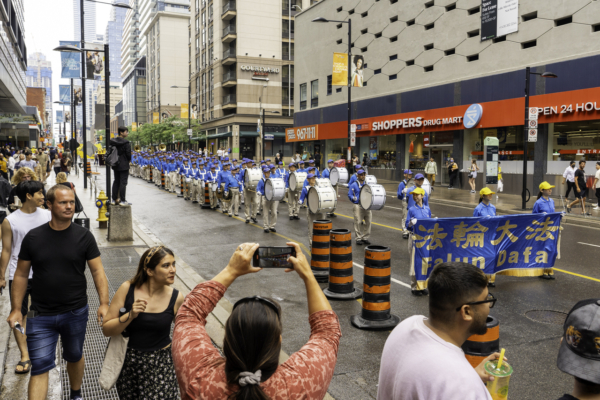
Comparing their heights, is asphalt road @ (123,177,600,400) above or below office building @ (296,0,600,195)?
below

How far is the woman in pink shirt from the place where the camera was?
1904 millimetres

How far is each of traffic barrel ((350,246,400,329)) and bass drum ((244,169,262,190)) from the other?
11.1 meters

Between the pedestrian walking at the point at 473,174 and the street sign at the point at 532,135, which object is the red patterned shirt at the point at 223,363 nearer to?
the street sign at the point at 532,135

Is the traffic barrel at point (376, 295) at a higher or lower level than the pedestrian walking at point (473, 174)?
lower

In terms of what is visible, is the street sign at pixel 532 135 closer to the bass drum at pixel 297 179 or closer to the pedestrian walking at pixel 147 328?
the bass drum at pixel 297 179

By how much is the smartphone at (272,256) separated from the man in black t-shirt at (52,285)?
2.36 m

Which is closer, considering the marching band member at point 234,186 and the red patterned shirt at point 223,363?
the red patterned shirt at point 223,363

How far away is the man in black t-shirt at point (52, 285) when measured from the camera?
4203 millimetres

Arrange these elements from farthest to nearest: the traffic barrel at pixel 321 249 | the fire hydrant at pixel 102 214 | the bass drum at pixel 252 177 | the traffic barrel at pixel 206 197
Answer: the traffic barrel at pixel 206 197 → the bass drum at pixel 252 177 → the fire hydrant at pixel 102 214 → the traffic barrel at pixel 321 249

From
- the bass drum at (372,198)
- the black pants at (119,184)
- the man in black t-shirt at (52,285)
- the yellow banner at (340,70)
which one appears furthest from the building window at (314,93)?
the man in black t-shirt at (52,285)

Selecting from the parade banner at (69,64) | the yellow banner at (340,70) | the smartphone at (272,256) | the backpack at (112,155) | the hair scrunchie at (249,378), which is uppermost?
the yellow banner at (340,70)

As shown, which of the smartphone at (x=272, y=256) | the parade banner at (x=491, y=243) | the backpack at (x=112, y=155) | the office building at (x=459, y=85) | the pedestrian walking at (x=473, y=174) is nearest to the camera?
the smartphone at (x=272, y=256)

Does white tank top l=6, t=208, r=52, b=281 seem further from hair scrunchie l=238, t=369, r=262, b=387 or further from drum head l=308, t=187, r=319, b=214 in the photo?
drum head l=308, t=187, r=319, b=214

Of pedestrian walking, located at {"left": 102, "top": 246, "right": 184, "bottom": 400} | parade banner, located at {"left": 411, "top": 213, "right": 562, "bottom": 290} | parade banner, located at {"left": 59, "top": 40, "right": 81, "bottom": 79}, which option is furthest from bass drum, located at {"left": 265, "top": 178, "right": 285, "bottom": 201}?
parade banner, located at {"left": 59, "top": 40, "right": 81, "bottom": 79}
